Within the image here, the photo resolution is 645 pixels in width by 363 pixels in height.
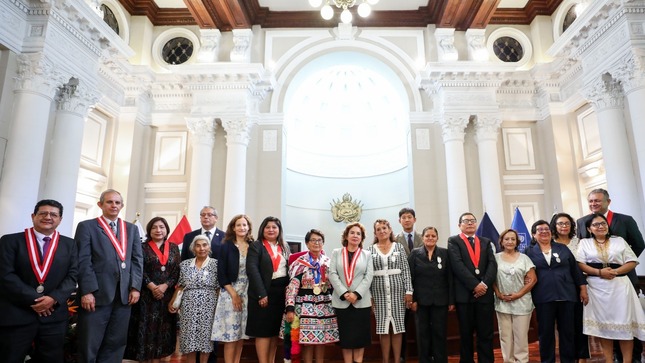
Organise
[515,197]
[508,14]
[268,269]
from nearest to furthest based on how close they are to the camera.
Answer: [268,269]
[515,197]
[508,14]

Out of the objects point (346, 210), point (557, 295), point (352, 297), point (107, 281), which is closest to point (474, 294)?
point (557, 295)

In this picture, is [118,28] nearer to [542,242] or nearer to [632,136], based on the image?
[542,242]

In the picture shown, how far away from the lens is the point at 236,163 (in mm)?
8750

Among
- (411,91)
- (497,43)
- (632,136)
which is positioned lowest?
(632,136)

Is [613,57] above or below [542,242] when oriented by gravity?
above

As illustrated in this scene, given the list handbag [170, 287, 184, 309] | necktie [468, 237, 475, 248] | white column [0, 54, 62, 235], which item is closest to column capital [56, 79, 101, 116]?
white column [0, 54, 62, 235]

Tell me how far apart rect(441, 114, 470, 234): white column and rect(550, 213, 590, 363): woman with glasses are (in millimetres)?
4148

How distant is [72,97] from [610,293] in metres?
7.86

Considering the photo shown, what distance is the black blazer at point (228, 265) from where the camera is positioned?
3.71m

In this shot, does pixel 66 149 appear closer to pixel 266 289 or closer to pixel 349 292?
pixel 266 289

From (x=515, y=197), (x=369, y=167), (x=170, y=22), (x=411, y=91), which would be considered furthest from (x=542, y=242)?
(x=369, y=167)

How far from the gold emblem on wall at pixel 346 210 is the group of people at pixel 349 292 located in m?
9.24

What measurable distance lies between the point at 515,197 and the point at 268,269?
7.22m

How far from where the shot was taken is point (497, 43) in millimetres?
9836
